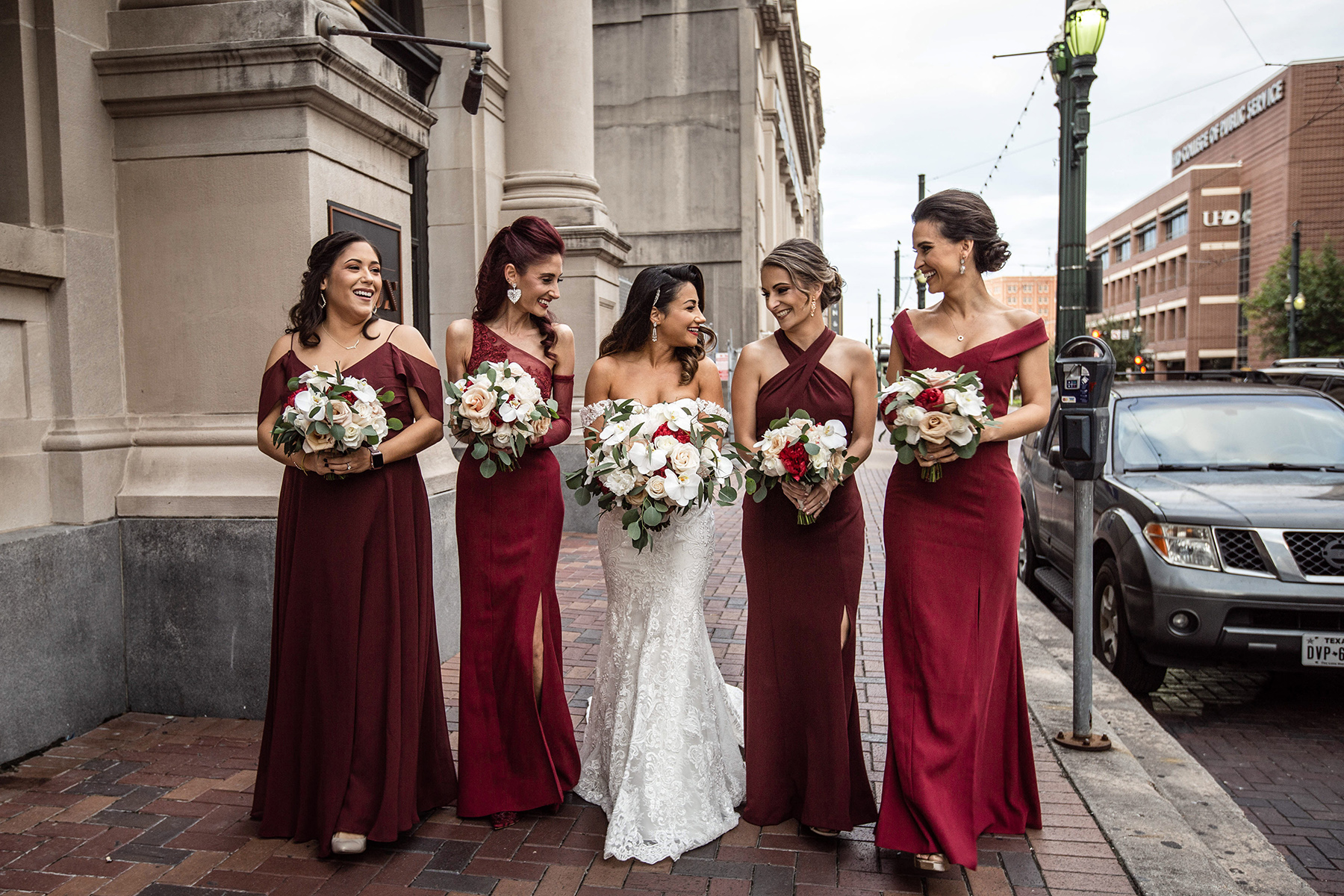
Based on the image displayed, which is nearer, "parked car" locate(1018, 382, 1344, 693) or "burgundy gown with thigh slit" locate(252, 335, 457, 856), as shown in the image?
"burgundy gown with thigh slit" locate(252, 335, 457, 856)

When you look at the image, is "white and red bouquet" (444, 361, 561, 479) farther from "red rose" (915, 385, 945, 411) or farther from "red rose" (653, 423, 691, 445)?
"red rose" (915, 385, 945, 411)

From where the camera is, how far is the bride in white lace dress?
3631 mm

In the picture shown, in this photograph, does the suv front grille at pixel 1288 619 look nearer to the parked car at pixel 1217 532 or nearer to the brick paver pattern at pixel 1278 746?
the parked car at pixel 1217 532

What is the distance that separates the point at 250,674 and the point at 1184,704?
18.5 feet

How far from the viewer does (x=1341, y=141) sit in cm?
6350

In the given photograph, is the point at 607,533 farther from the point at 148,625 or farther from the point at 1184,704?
the point at 1184,704

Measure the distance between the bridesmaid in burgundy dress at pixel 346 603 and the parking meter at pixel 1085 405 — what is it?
116 inches

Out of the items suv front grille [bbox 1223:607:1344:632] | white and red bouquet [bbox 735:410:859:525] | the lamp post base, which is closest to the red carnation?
white and red bouquet [bbox 735:410:859:525]

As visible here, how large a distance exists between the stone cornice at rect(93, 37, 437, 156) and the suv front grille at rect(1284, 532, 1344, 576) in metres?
5.80

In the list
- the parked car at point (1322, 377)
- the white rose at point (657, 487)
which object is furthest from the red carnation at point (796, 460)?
the parked car at point (1322, 377)

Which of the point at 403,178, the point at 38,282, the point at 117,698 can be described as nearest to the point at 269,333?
the point at 38,282

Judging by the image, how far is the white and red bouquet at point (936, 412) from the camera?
3.25 m

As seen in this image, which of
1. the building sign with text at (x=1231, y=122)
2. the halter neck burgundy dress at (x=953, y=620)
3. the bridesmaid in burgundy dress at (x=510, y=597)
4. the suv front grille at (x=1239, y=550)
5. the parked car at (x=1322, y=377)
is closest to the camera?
the halter neck burgundy dress at (x=953, y=620)

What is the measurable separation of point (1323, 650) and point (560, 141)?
26.8 ft
